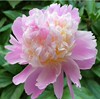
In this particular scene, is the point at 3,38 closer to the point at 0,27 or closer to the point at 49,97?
the point at 0,27

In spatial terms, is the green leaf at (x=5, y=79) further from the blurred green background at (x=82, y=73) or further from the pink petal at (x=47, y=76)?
the pink petal at (x=47, y=76)

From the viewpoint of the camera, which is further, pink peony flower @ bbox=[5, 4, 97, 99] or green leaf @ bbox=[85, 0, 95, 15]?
green leaf @ bbox=[85, 0, 95, 15]

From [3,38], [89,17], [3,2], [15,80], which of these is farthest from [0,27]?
[15,80]


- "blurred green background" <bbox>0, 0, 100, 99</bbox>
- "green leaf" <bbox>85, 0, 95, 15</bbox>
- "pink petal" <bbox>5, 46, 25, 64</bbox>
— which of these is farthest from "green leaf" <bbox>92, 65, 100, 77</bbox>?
"pink petal" <bbox>5, 46, 25, 64</bbox>

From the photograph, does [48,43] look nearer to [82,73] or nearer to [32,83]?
[32,83]

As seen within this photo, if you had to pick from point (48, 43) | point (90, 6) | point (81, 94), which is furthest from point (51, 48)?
point (90, 6)

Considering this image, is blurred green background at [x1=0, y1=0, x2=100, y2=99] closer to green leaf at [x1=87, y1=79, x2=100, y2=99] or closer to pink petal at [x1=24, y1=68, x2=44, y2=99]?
green leaf at [x1=87, y1=79, x2=100, y2=99]
